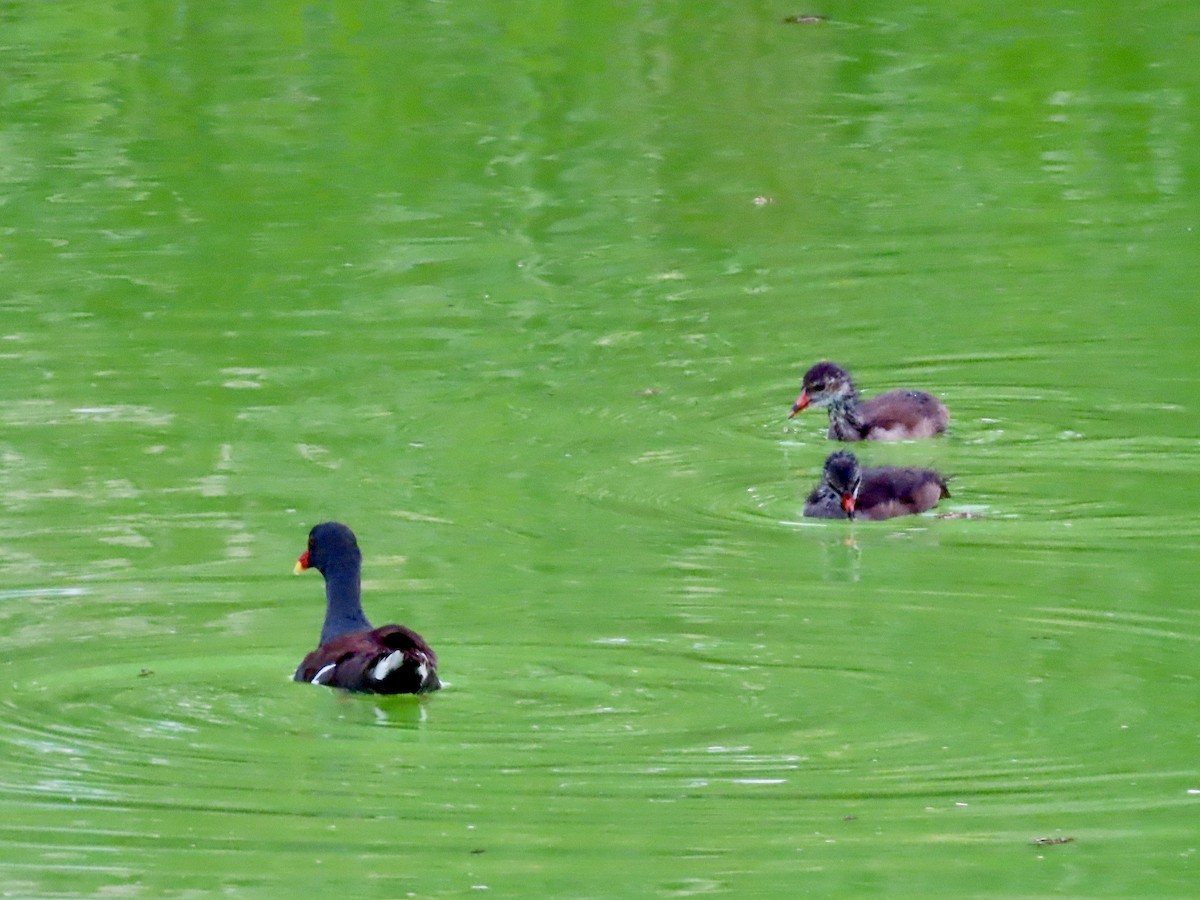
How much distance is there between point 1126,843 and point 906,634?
84.3 inches

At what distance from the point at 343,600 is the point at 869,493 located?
290 cm

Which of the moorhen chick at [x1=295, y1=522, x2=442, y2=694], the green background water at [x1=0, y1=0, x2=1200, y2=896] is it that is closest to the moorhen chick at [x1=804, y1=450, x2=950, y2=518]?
the green background water at [x1=0, y1=0, x2=1200, y2=896]

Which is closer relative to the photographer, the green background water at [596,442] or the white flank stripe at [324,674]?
the green background water at [596,442]

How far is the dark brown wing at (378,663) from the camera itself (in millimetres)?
8492

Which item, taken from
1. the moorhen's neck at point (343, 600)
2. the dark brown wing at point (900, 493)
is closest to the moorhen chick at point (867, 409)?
the dark brown wing at point (900, 493)

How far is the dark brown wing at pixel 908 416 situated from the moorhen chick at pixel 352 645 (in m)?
3.89

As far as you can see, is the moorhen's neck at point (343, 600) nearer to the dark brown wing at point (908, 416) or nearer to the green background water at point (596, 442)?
the green background water at point (596, 442)

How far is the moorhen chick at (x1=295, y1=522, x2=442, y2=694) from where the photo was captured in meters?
8.51

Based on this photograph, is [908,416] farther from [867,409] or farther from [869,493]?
[869,493]

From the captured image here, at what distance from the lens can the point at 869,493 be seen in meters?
11.5

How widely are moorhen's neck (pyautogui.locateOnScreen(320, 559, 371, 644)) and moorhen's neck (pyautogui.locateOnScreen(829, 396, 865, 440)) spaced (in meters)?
4.06

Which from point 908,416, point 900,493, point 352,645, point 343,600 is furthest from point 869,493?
point 352,645

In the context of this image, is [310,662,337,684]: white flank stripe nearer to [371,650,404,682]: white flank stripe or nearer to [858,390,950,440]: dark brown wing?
[371,650,404,682]: white flank stripe

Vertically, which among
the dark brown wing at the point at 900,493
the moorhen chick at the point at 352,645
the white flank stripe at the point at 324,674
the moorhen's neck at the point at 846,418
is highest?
the moorhen chick at the point at 352,645
